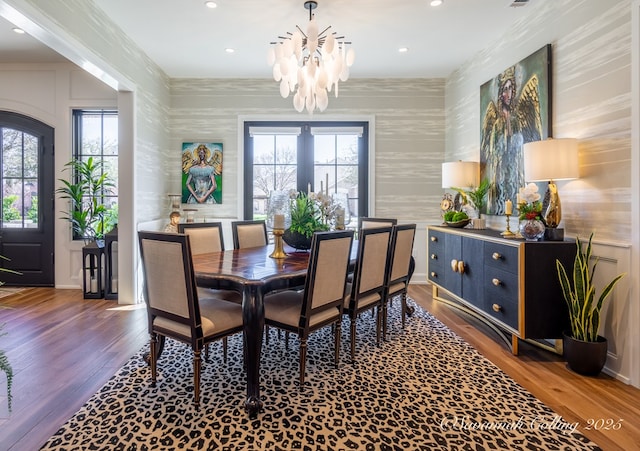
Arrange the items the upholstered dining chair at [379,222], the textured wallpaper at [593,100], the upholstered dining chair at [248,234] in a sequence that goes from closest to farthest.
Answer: the textured wallpaper at [593,100], the upholstered dining chair at [248,234], the upholstered dining chair at [379,222]

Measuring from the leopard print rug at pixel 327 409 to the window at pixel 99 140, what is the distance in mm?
3066

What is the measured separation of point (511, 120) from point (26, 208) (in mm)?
6150

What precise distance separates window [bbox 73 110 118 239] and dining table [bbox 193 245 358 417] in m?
3.27

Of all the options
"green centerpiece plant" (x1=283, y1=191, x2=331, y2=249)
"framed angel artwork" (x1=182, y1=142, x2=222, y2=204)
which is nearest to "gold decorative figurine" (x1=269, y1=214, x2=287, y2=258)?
"green centerpiece plant" (x1=283, y1=191, x2=331, y2=249)

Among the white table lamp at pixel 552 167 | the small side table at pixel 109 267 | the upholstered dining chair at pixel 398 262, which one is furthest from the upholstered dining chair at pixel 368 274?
the small side table at pixel 109 267

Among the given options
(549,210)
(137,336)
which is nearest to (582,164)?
(549,210)

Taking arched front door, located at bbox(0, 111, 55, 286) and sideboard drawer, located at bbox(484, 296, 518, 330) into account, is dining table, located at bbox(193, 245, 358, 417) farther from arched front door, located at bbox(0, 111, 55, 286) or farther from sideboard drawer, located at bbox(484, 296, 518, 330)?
arched front door, located at bbox(0, 111, 55, 286)

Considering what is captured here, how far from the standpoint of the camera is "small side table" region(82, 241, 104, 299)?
166 inches

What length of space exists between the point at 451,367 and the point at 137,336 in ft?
8.51

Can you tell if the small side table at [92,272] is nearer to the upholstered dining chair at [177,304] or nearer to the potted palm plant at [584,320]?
the upholstered dining chair at [177,304]

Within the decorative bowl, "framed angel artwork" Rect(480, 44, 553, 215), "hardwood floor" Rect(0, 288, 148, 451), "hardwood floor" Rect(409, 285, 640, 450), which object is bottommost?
"hardwood floor" Rect(409, 285, 640, 450)

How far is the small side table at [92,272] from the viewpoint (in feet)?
13.8

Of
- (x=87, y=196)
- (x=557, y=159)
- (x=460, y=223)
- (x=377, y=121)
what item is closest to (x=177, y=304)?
(x=557, y=159)

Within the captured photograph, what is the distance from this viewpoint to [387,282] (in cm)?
294
